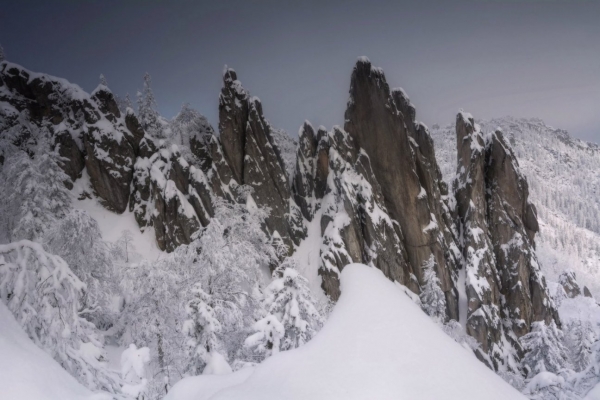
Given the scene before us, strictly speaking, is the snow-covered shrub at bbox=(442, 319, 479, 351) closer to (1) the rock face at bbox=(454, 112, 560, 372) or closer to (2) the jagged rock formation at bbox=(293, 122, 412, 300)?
(1) the rock face at bbox=(454, 112, 560, 372)

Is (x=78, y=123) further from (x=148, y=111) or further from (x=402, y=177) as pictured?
(x=402, y=177)

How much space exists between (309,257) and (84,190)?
25.7 m

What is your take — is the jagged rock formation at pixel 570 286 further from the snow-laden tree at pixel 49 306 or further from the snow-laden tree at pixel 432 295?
the snow-laden tree at pixel 49 306

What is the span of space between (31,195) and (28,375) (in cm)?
1982

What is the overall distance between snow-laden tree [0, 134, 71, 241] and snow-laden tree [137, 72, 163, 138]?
20.1 m

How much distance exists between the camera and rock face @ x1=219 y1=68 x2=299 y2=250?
3591 centimetres

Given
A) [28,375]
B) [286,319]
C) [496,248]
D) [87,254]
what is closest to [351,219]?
[496,248]

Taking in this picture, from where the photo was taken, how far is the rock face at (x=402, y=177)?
1449 inches

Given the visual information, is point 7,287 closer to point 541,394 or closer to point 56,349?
point 56,349

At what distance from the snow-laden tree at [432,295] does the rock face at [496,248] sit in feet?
17.3

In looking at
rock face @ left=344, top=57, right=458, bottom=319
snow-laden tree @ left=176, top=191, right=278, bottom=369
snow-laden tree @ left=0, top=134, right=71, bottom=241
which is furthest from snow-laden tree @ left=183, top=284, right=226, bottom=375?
rock face @ left=344, top=57, right=458, bottom=319

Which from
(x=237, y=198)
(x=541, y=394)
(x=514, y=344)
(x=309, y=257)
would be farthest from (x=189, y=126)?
(x=514, y=344)

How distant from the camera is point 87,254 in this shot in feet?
54.3

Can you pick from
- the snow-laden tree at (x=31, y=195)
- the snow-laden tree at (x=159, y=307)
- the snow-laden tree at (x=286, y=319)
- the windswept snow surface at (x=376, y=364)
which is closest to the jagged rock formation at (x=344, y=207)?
the snow-laden tree at (x=159, y=307)
